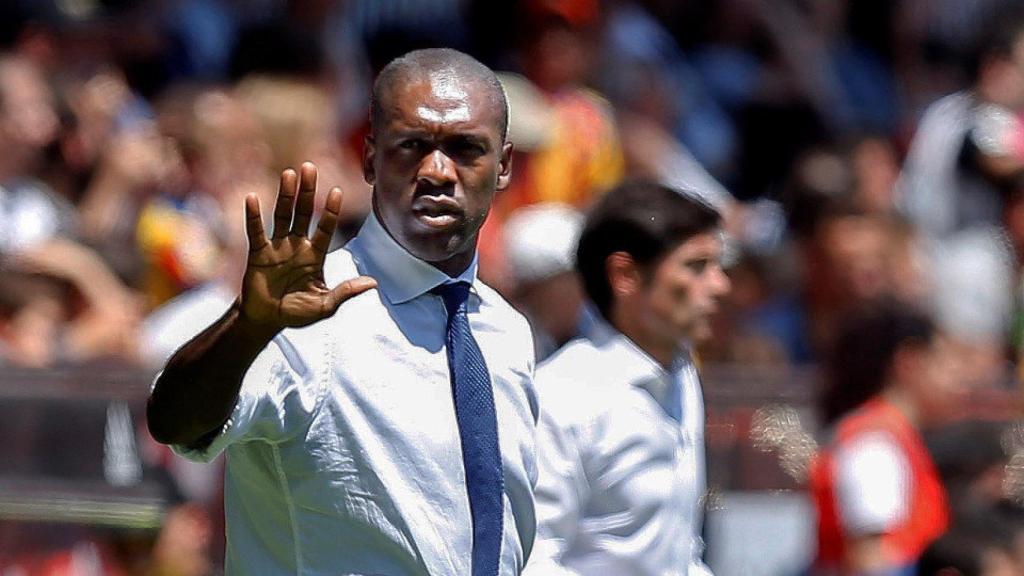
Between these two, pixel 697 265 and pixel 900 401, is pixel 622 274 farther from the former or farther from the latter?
pixel 900 401

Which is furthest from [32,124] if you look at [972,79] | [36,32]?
[972,79]

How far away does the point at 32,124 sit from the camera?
26.2 ft

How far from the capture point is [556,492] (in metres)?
4.45

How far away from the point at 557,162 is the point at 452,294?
195 inches

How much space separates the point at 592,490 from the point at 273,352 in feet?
5.08

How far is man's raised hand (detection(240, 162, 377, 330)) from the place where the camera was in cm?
299

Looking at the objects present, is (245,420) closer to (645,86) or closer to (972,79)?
A: (645,86)

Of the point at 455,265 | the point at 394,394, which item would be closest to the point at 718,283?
the point at 455,265

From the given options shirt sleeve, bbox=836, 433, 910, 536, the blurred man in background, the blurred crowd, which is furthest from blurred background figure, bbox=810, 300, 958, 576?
the blurred man in background

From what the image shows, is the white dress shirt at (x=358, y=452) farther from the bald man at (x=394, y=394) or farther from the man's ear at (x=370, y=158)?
the man's ear at (x=370, y=158)

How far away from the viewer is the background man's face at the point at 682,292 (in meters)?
4.98

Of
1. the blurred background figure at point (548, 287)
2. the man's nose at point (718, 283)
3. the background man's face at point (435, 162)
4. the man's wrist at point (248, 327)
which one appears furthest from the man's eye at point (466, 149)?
the blurred background figure at point (548, 287)

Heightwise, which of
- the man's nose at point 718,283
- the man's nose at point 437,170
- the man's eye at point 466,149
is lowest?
the man's nose at point 718,283

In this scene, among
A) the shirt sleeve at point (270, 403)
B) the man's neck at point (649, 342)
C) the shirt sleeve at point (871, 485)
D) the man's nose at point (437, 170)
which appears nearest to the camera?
the shirt sleeve at point (270, 403)
